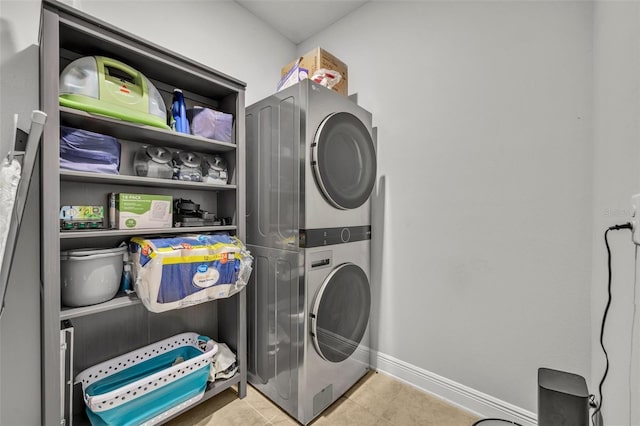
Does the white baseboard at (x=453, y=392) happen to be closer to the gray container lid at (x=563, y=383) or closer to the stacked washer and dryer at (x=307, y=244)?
the stacked washer and dryer at (x=307, y=244)

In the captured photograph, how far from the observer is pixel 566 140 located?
1.34 metres

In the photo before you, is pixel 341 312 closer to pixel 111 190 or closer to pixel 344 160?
pixel 344 160

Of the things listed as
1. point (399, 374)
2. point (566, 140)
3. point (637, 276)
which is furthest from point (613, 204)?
point (399, 374)

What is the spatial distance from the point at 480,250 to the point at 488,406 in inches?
34.2

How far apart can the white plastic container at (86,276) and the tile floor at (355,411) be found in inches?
32.8

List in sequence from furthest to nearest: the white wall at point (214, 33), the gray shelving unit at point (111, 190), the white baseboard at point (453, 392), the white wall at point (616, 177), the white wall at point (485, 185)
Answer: the white wall at point (214, 33)
the white baseboard at point (453, 392)
the white wall at point (485, 185)
the gray shelving unit at point (111, 190)
the white wall at point (616, 177)

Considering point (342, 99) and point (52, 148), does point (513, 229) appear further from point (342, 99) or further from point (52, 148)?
point (52, 148)

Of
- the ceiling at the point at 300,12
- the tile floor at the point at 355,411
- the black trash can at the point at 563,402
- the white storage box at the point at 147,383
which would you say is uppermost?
the ceiling at the point at 300,12

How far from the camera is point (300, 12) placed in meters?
2.21

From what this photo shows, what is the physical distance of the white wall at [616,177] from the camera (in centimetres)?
71

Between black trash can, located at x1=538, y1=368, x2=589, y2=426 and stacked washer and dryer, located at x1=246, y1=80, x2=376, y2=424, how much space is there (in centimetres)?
96

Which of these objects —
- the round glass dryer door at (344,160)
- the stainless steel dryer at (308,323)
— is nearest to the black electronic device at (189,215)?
the stainless steel dryer at (308,323)

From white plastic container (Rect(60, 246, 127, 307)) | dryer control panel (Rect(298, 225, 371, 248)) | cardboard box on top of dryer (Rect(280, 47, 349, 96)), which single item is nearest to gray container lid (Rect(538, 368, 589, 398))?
dryer control panel (Rect(298, 225, 371, 248))

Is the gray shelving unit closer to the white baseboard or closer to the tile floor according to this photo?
the tile floor
